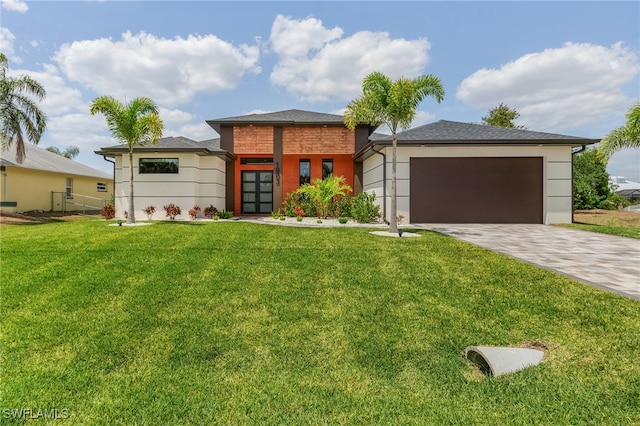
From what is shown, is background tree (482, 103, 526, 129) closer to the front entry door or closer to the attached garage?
the attached garage

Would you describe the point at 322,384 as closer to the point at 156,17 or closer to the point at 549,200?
the point at 156,17

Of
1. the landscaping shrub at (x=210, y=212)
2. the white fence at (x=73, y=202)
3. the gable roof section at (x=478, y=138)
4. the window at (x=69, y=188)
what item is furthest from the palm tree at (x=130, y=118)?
the window at (x=69, y=188)

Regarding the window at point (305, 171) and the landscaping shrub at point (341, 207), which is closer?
the landscaping shrub at point (341, 207)

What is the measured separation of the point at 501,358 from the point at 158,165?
15.7m

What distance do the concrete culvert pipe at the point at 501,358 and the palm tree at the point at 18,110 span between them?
2025 cm

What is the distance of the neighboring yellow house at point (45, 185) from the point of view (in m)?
18.8

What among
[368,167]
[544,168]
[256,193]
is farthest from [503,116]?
[256,193]

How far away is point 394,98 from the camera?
9828mm

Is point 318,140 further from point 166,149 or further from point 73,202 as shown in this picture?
point 73,202

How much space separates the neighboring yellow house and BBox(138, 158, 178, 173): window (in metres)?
9.16

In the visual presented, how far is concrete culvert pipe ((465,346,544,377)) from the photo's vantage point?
116 inches

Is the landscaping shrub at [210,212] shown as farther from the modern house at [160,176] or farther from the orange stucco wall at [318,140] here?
the orange stucco wall at [318,140]
